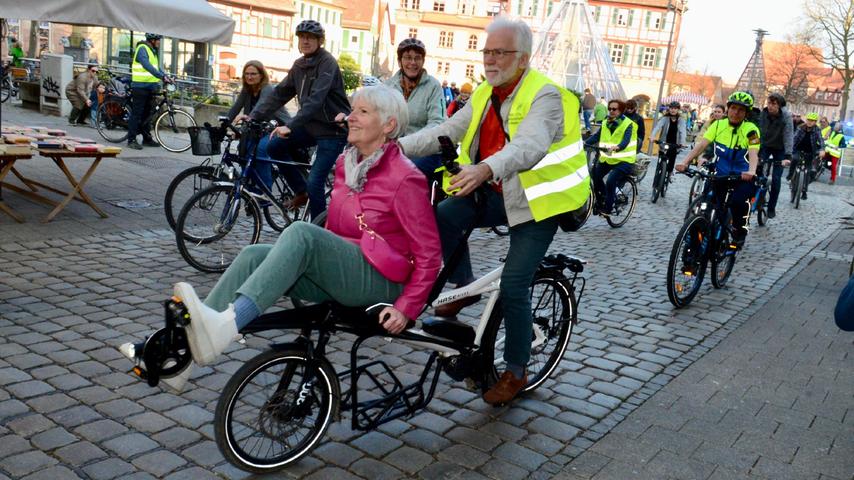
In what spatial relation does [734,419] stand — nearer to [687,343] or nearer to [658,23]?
[687,343]

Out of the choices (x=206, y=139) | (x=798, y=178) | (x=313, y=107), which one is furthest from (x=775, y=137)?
(x=206, y=139)

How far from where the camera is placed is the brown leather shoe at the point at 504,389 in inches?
166

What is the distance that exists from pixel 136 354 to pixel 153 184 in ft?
25.8

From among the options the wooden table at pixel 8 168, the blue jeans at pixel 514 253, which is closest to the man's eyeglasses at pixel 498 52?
the blue jeans at pixel 514 253

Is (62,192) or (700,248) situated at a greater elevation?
(700,248)

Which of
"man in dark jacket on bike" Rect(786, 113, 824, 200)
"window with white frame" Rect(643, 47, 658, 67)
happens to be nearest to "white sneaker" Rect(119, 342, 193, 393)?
"man in dark jacket on bike" Rect(786, 113, 824, 200)

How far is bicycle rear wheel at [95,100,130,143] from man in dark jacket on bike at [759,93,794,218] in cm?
1137

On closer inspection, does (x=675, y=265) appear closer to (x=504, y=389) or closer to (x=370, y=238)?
(x=504, y=389)

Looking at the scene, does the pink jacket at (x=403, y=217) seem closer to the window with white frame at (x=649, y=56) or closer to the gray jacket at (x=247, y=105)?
the gray jacket at (x=247, y=105)

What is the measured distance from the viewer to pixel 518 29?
3799 mm

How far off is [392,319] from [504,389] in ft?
3.82

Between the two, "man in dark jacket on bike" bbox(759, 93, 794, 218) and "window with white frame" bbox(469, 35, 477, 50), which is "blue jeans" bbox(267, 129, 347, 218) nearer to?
"man in dark jacket on bike" bbox(759, 93, 794, 218)

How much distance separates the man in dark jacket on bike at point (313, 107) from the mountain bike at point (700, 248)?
3.14m

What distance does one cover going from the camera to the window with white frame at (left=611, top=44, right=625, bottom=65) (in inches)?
3359
